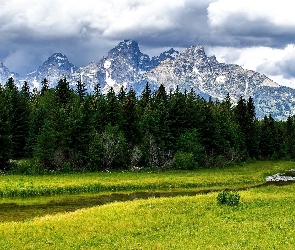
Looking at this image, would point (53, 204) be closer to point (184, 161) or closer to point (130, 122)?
point (184, 161)

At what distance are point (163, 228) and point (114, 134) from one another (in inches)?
1918

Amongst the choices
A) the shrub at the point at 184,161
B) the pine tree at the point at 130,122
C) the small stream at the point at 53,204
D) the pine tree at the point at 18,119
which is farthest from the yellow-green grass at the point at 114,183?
the pine tree at the point at 18,119

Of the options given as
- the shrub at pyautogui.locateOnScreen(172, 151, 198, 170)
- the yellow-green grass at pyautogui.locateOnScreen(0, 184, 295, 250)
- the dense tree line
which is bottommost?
the yellow-green grass at pyautogui.locateOnScreen(0, 184, 295, 250)

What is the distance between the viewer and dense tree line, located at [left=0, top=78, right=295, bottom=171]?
6875 cm

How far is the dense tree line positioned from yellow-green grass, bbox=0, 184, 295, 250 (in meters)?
37.2

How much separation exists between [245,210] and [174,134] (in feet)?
169

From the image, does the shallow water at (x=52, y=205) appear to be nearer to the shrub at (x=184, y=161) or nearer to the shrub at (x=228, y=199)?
the shrub at (x=228, y=199)

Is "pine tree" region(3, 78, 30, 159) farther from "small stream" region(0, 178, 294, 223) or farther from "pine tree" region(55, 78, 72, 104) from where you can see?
"small stream" region(0, 178, 294, 223)

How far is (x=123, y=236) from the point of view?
2353cm

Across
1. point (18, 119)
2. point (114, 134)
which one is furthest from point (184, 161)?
point (18, 119)

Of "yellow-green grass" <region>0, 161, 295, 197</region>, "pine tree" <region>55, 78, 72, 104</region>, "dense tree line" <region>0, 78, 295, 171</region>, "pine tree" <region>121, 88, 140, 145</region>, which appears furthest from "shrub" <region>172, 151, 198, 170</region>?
"pine tree" <region>55, 78, 72, 104</region>

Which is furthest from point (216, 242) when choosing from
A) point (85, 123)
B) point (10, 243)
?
point (85, 123)

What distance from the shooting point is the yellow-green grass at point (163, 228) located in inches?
850

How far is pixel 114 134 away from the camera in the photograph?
73.3 metres
